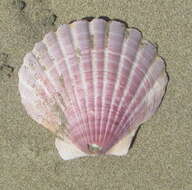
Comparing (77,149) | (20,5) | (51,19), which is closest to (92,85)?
(77,149)

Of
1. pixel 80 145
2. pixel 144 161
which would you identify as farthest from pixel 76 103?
pixel 144 161

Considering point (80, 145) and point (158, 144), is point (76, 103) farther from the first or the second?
point (158, 144)

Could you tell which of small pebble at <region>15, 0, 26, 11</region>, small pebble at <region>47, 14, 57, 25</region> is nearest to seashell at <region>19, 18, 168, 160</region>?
small pebble at <region>47, 14, 57, 25</region>

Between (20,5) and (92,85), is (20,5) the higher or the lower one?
the higher one

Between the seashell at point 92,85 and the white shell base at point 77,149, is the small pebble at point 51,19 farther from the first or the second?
the white shell base at point 77,149

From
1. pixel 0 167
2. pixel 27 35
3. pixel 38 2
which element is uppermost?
pixel 38 2

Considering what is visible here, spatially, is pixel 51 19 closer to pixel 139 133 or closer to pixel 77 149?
pixel 77 149
